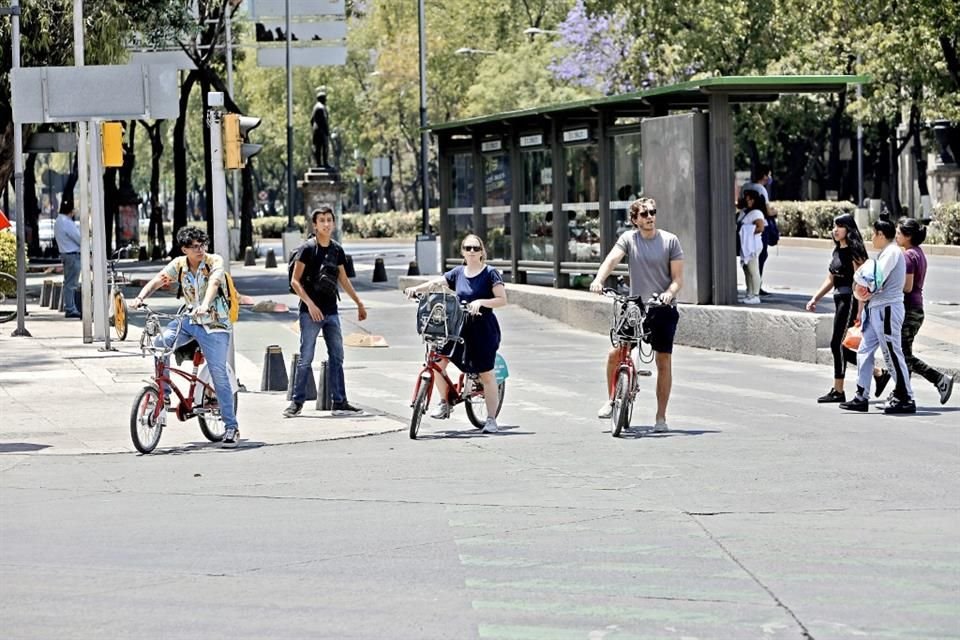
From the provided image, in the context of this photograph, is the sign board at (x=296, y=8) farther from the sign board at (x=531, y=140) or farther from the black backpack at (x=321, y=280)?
the black backpack at (x=321, y=280)

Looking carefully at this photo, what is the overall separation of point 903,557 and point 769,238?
1596cm

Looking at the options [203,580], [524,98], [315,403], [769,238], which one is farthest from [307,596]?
[524,98]

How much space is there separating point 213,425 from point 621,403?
313cm

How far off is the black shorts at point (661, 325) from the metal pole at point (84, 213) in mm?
11807

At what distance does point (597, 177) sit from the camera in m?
26.5

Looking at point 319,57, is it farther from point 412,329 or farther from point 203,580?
point 203,580

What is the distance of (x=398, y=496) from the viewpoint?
10875 mm

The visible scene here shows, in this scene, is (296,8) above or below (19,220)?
above

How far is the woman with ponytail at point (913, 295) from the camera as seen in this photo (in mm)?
15211

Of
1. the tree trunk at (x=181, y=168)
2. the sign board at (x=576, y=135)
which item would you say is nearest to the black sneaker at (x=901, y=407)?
the sign board at (x=576, y=135)

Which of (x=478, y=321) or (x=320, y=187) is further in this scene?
(x=320, y=187)

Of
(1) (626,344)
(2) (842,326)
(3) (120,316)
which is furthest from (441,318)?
(3) (120,316)

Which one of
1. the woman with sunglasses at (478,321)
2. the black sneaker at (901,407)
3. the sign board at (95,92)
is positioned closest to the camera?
the woman with sunglasses at (478,321)

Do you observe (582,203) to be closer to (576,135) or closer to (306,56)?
(576,135)
